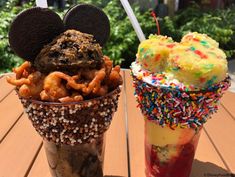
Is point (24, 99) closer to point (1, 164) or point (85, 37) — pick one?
point (85, 37)

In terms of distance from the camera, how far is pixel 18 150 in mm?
1035

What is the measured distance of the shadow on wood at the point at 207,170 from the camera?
937mm

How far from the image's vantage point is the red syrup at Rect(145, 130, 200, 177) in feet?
2.90

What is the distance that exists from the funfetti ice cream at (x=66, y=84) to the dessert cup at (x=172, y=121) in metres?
0.10

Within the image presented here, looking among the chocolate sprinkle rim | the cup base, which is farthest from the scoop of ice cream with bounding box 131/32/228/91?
the cup base

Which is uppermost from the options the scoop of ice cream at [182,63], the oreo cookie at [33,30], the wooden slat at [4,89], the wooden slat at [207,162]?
the oreo cookie at [33,30]

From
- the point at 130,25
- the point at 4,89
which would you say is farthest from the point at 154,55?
the point at 130,25

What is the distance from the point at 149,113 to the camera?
842 millimetres

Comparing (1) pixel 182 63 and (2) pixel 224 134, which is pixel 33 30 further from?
(2) pixel 224 134

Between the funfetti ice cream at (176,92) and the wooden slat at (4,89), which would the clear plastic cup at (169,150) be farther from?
the wooden slat at (4,89)

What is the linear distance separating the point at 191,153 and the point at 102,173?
25 centimetres

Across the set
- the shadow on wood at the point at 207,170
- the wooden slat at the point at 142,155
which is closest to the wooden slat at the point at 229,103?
the wooden slat at the point at 142,155

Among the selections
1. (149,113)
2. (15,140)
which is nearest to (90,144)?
(149,113)

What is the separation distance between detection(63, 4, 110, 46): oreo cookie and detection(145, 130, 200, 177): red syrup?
0.34 metres
